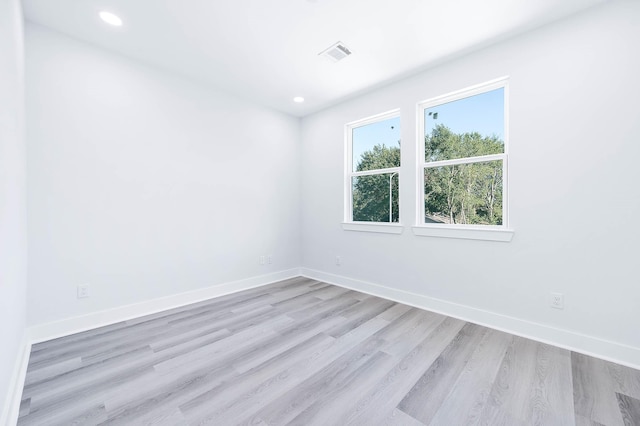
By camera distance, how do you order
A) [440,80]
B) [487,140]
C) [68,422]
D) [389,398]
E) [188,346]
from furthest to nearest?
[440,80] → [487,140] → [188,346] → [389,398] → [68,422]

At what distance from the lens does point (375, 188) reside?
12.2ft

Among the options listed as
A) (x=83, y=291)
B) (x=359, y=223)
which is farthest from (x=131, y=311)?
(x=359, y=223)

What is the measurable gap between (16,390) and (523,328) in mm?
3672

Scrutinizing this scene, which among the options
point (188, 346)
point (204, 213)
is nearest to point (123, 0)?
point (204, 213)

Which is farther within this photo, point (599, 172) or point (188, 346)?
point (188, 346)

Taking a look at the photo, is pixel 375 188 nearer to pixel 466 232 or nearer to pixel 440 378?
pixel 466 232

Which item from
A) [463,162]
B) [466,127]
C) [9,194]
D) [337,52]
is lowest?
[9,194]

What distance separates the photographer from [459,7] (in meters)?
2.10

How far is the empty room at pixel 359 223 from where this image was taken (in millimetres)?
1673

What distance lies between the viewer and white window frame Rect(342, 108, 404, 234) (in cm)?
338

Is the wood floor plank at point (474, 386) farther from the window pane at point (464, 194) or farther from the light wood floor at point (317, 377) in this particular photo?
the window pane at point (464, 194)

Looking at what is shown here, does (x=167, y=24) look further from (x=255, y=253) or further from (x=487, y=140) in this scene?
(x=487, y=140)

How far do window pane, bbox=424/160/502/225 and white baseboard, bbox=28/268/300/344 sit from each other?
2.52 meters

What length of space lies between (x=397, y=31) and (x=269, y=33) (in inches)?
43.8
